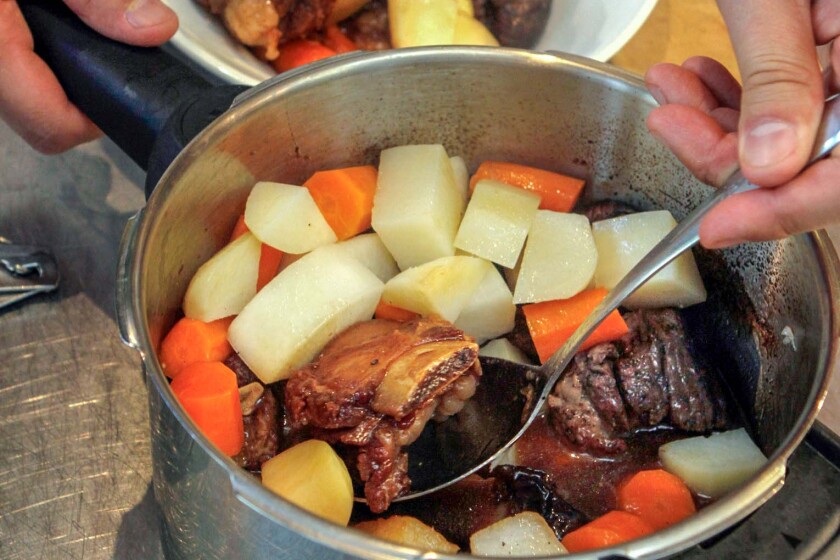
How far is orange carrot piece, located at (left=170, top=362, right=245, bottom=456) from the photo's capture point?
1.01 m

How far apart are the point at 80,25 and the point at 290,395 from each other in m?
0.72

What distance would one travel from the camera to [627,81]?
1202 millimetres

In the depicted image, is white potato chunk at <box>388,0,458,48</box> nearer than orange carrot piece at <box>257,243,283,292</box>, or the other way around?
orange carrot piece at <box>257,243,283,292</box>

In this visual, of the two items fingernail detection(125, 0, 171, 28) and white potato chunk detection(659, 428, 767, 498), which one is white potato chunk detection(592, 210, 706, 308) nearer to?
white potato chunk detection(659, 428, 767, 498)

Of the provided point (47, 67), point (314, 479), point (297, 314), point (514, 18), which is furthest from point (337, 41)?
point (314, 479)

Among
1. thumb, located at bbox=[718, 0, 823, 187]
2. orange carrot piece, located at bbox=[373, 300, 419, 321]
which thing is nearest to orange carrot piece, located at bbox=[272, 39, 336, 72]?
orange carrot piece, located at bbox=[373, 300, 419, 321]

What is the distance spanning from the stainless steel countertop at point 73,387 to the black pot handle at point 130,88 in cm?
34

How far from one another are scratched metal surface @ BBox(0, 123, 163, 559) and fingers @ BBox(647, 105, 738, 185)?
3.03ft

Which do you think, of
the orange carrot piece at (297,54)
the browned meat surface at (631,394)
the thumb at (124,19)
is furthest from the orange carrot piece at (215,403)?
the orange carrot piece at (297,54)

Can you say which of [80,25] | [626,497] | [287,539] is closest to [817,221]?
[626,497]

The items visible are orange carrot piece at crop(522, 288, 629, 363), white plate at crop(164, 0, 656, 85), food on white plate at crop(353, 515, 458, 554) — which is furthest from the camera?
white plate at crop(164, 0, 656, 85)

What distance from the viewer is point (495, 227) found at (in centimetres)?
122

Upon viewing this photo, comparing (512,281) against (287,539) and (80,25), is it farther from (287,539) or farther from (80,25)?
(80,25)

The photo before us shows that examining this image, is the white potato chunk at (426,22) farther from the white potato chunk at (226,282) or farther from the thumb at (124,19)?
the white potato chunk at (226,282)
